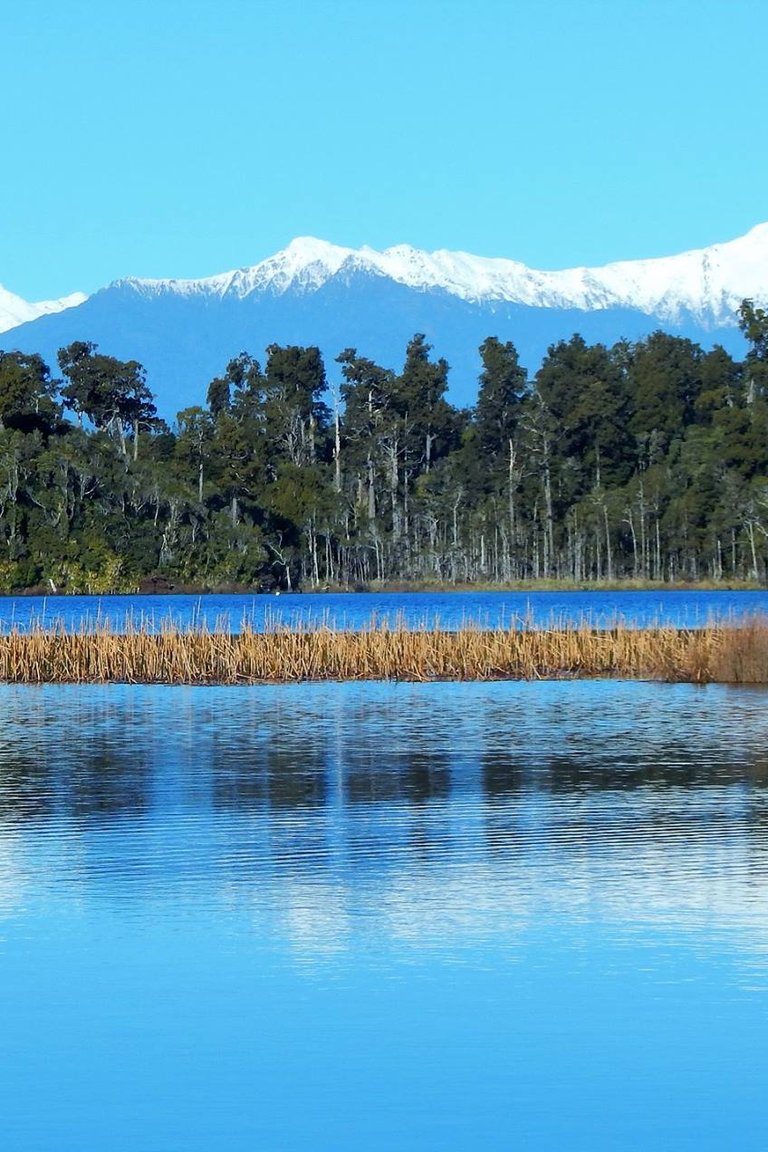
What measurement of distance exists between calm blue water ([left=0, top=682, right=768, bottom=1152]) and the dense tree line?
78.8m

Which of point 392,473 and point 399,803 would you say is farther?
point 392,473

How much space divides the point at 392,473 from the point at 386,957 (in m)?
109

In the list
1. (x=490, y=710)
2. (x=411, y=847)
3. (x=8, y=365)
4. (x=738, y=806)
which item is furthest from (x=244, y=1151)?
(x=8, y=365)

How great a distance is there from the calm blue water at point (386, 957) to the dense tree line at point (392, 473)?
78.8m

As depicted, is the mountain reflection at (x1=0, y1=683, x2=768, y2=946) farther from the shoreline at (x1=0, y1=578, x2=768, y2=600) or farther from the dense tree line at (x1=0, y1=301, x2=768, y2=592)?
the dense tree line at (x1=0, y1=301, x2=768, y2=592)

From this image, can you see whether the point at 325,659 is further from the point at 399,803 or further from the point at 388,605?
the point at 388,605

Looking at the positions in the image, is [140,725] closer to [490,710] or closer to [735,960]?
[490,710]

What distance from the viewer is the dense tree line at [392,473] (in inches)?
3861

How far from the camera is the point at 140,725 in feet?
85.1

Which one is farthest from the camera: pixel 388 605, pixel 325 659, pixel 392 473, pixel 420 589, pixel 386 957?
pixel 392 473

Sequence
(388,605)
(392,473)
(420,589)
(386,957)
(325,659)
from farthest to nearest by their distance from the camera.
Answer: (392,473) → (420,589) → (388,605) → (325,659) → (386,957)

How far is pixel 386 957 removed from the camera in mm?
10469

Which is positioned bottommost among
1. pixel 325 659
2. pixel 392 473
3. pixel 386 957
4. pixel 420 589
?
pixel 386 957

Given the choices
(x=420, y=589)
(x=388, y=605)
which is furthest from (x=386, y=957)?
(x=420, y=589)
